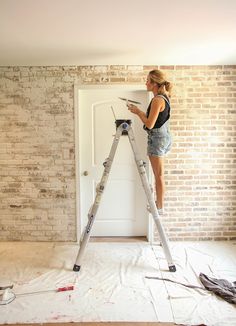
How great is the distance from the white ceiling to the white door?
53 cm

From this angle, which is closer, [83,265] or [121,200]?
[83,265]

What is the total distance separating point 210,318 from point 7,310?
1.66 meters

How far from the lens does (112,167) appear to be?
13.4 ft

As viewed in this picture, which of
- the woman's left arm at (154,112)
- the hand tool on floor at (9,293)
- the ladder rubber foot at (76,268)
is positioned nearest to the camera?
the hand tool on floor at (9,293)

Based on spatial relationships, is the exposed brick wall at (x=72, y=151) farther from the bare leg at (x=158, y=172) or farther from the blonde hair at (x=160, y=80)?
the blonde hair at (x=160, y=80)

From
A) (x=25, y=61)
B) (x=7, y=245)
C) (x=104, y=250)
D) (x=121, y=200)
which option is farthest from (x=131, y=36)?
(x=7, y=245)

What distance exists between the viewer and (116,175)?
4109 mm

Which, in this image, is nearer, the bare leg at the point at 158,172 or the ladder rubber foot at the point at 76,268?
the bare leg at the point at 158,172

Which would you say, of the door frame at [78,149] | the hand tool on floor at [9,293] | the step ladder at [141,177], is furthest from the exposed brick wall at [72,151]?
the hand tool on floor at [9,293]

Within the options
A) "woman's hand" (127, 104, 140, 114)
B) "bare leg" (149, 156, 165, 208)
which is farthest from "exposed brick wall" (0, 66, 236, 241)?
"woman's hand" (127, 104, 140, 114)

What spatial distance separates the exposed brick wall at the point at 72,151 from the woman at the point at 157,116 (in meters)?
0.87

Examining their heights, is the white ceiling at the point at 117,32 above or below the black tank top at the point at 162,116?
above

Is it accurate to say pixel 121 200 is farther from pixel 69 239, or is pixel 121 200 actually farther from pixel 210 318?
pixel 210 318

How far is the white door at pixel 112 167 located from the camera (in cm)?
399
